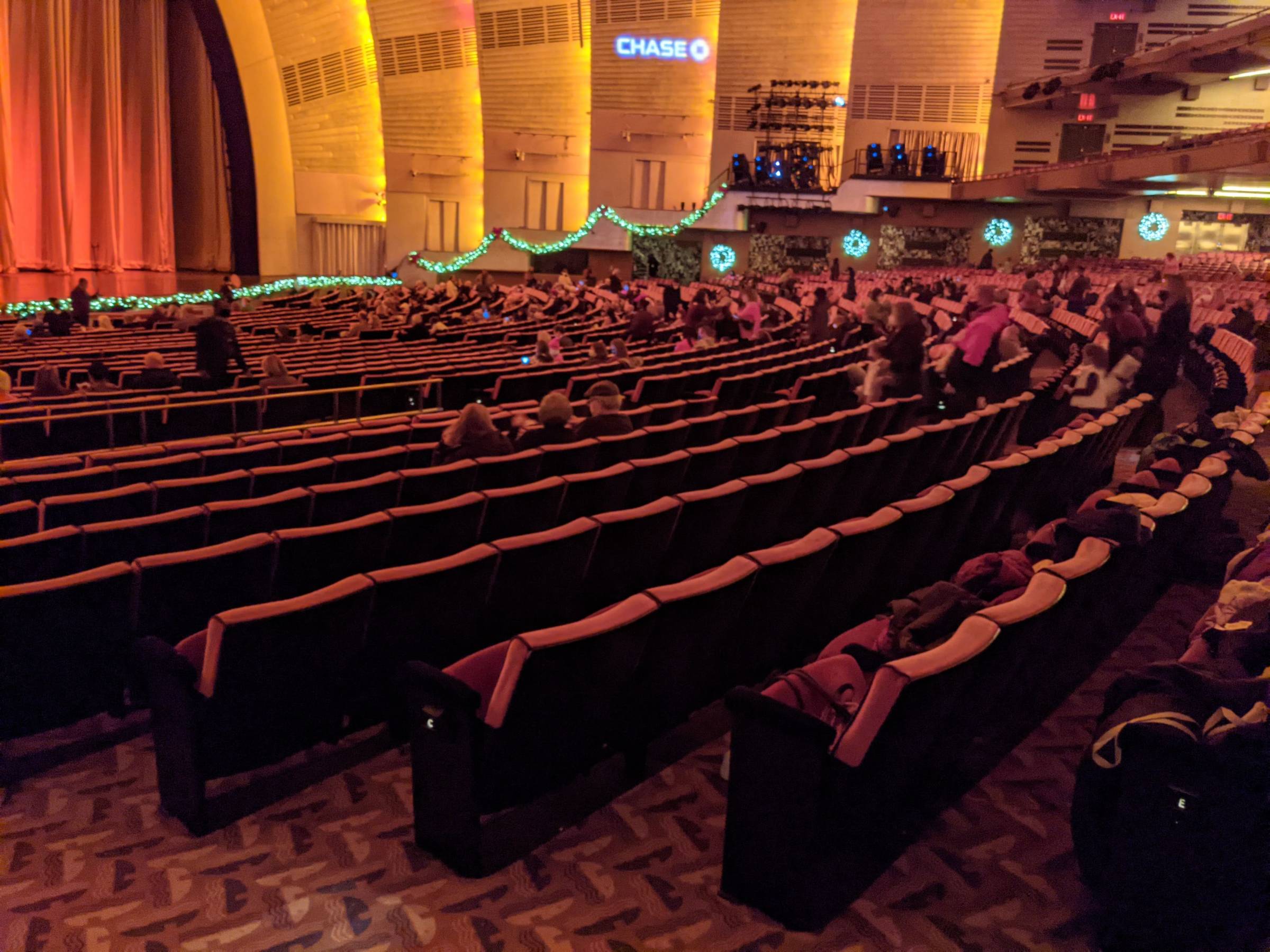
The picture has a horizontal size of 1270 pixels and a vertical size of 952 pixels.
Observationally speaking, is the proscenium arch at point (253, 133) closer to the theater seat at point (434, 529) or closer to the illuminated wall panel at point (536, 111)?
the illuminated wall panel at point (536, 111)

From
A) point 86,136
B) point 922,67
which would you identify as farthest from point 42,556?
point 922,67

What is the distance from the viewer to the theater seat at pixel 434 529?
9.85 feet

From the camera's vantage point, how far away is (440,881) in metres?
2.07

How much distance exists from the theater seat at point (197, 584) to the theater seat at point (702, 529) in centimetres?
128

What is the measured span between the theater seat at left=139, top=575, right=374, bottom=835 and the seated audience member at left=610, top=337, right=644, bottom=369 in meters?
4.88

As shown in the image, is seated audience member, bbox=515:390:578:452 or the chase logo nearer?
seated audience member, bbox=515:390:578:452

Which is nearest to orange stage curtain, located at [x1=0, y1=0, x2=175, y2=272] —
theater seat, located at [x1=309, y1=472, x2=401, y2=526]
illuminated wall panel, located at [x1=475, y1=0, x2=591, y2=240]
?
illuminated wall panel, located at [x1=475, y1=0, x2=591, y2=240]

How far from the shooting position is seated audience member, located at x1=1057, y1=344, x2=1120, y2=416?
6371 millimetres

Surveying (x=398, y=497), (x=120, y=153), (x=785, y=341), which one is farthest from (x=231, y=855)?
(x=120, y=153)

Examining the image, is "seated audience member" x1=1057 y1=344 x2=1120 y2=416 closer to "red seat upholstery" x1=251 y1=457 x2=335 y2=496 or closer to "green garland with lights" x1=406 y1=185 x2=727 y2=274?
"red seat upholstery" x1=251 y1=457 x2=335 y2=496

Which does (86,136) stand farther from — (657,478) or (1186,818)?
(1186,818)

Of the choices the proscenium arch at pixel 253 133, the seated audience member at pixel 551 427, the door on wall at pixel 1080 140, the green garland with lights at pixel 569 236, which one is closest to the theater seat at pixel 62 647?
the seated audience member at pixel 551 427

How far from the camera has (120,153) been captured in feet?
70.4

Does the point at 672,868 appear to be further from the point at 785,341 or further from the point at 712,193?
the point at 712,193
